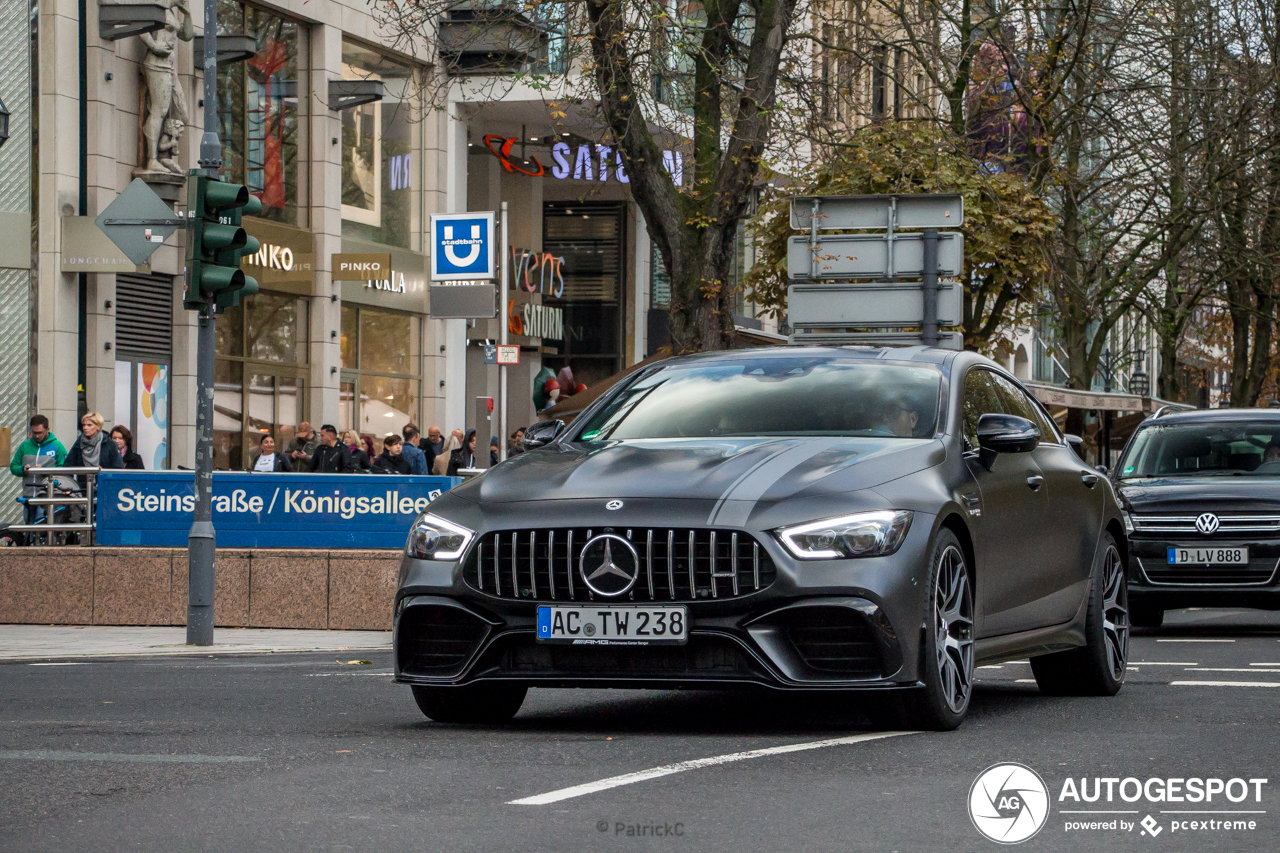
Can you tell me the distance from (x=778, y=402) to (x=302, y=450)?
17.9 meters

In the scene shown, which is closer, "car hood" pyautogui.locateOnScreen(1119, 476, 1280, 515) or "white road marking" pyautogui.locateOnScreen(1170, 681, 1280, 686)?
"white road marking" pyautogui.locateOnScreen(1170, 681, 1280, 686)

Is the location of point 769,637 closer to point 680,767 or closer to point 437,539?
point 680,767

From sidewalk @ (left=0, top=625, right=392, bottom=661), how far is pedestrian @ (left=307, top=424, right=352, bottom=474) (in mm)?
5626

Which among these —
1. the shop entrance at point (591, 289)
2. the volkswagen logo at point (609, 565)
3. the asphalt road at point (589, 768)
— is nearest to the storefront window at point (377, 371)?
the shop entrance at point (591, 289)

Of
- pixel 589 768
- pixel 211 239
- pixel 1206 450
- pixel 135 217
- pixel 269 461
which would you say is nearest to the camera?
pixel 589 768

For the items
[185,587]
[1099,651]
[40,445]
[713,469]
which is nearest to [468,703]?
Result: [713,469]

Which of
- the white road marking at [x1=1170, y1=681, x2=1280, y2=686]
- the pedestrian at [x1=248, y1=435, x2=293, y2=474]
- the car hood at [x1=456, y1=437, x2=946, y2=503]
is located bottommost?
the white road marking at [x1=1170, y1=681, x2=1280, y2=686]

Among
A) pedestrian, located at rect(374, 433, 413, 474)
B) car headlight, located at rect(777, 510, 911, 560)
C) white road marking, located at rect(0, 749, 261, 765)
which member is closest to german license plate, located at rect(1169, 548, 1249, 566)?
car headlight, located at rect(777, 510, 911, 560)

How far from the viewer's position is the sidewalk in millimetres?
14578

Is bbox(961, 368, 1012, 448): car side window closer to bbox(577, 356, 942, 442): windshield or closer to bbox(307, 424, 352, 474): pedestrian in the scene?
bbox(577, 356, 942, 442): windshield

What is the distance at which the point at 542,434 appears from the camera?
29.0 ft

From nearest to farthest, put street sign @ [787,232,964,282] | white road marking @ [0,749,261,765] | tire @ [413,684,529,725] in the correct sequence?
white road marking @ [0,749,261,765] < tire @ [413,684,529,725] < street sign @ [787,232,964,282]

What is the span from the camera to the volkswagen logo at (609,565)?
23.9 ft

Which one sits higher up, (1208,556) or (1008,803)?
(1008,803)
